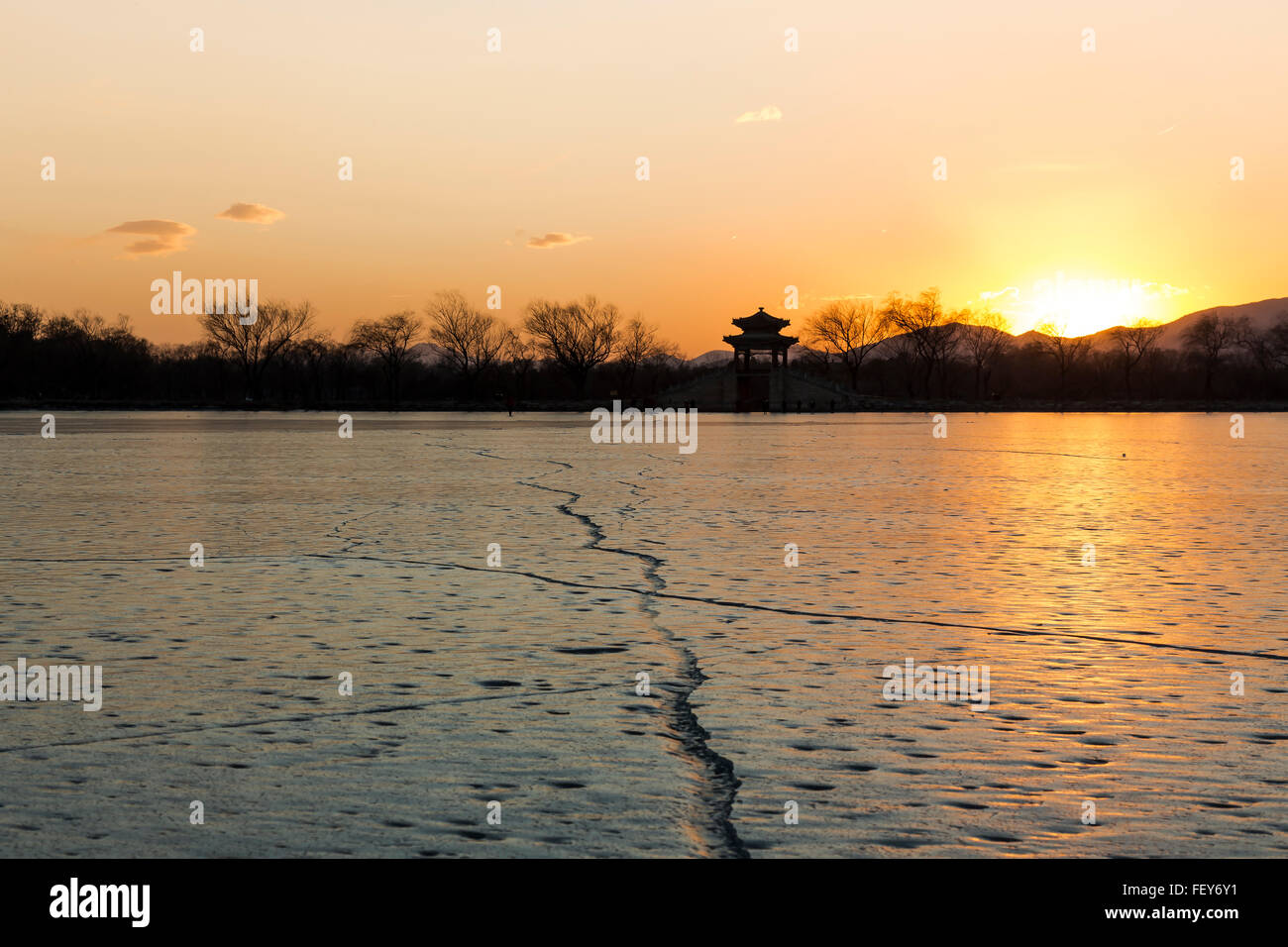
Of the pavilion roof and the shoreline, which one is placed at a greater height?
the pavilion roof

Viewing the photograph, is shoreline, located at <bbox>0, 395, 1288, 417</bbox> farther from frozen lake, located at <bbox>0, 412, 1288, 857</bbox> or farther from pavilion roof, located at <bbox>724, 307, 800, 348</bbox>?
frozen lake, located at <bbox>0, 412, 1288, 857</bbox>

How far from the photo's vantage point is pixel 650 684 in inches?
251

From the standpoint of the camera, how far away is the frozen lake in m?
4.16

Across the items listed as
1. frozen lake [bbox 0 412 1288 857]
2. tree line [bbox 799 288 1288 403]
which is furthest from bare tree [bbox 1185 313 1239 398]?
frozen lake [bbox 0 412 1288 857]

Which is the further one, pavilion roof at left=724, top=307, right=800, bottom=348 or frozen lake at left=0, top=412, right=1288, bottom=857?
pavilion roof at left=724, top=307, right=800, bottom=348

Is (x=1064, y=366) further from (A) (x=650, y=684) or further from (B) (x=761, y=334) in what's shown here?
(A) (x=650, y=684)

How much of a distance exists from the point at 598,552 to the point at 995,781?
25.7ft

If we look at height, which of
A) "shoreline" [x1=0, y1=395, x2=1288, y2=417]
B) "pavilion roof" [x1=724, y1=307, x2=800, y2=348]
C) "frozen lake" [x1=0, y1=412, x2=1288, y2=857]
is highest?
"pavilion roof" [x1=724, y1=307, x2=800, y2=348]

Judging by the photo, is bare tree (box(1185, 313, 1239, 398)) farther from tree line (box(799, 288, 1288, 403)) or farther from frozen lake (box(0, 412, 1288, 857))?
frozen lake (box(0, 412, 1288, 857))

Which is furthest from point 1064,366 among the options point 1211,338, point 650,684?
point 650,684

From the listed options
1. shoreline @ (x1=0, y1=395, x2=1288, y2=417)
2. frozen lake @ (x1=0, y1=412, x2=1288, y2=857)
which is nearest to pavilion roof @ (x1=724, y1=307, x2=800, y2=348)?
shoreline @ (x1=0, y1=395, x2=1288, y2=417)

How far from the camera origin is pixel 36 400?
127 m

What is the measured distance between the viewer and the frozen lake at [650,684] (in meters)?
4.16

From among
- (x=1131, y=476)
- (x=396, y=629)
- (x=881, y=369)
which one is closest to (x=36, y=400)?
(x=881, y=369)
